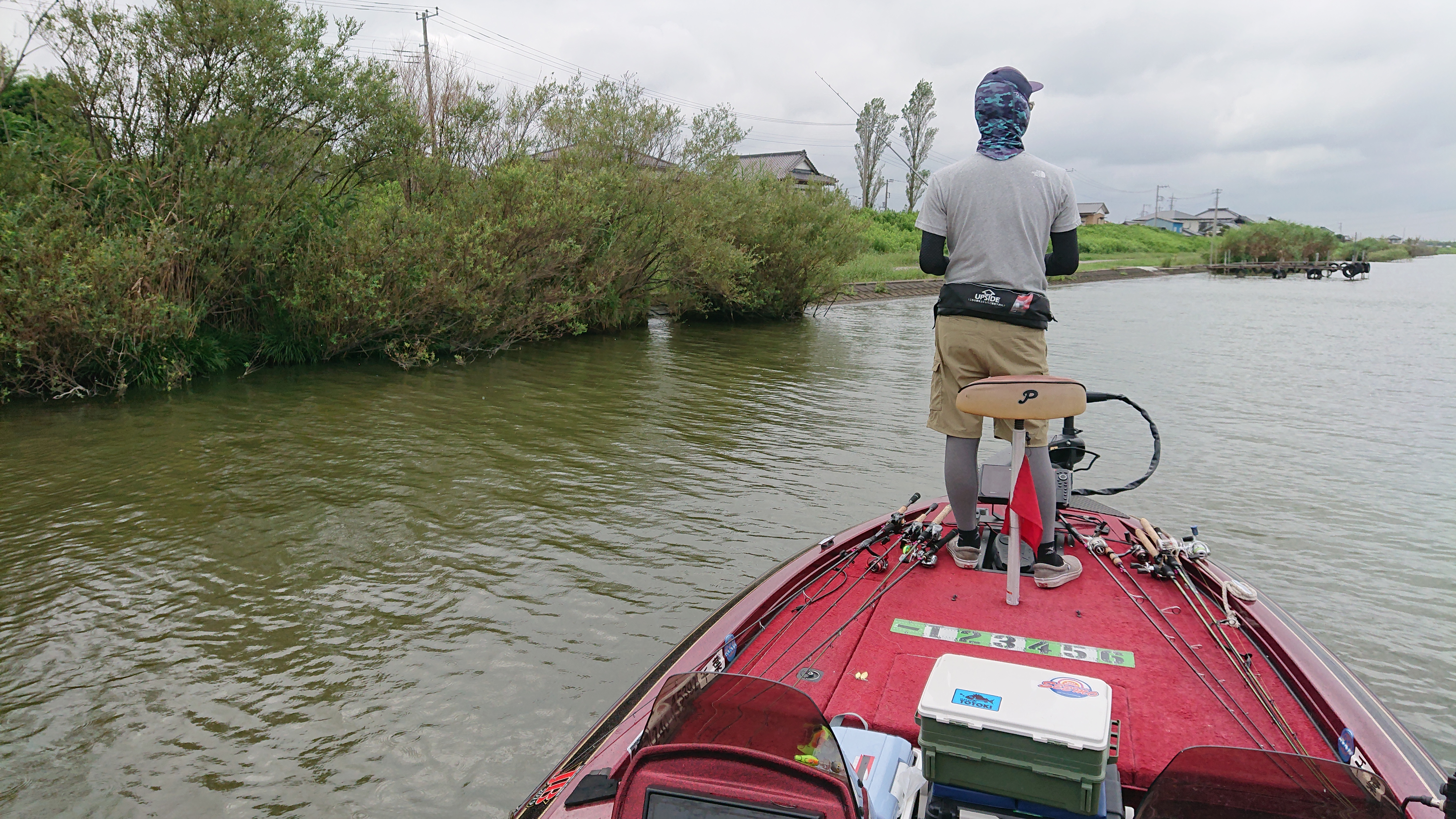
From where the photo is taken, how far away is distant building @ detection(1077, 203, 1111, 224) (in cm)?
10556

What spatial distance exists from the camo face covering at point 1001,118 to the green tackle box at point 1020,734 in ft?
8.16

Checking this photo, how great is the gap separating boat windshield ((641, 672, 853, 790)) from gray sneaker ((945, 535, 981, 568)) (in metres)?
2.10

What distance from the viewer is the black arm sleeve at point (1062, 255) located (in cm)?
403

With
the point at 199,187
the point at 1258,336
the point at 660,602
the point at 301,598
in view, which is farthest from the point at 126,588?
the point at 1258,336

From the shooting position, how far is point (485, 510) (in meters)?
7.38

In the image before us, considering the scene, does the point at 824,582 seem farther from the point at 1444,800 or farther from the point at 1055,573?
the point at 1444,800

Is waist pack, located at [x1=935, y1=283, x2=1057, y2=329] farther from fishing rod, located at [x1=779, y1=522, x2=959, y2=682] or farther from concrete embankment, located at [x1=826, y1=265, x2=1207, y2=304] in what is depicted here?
concrete embankment, located at [x1=826, y1=265, x2=1207, y2=304]

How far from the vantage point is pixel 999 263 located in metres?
3.90

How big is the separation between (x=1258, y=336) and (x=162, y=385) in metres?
22.4

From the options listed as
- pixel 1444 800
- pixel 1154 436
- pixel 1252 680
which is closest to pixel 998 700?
pixel 1444 800

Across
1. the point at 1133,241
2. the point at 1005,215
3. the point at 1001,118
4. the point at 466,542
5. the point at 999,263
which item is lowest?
the point at 466,542

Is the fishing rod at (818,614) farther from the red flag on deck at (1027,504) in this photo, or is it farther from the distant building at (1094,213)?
the distant building at (1094,213)

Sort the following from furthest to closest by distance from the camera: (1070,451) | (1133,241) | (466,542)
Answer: (1133,241) < (466,542) < (1070,451)

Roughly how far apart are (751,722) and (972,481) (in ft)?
7.27
